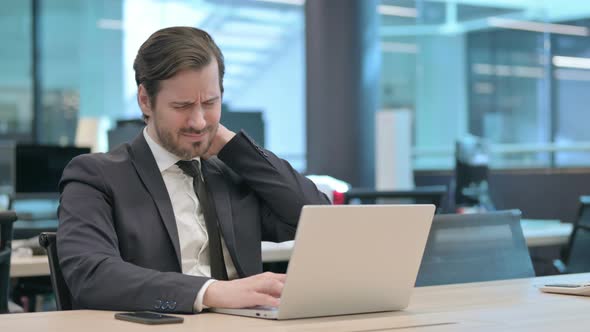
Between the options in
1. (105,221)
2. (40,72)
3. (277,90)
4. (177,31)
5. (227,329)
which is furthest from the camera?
(277,90)

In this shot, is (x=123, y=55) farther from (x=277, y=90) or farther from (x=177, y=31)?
(x=177, y=31)

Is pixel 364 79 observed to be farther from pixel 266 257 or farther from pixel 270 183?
pixel 270 183

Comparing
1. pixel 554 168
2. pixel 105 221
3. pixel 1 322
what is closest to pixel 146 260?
pixel 105 221

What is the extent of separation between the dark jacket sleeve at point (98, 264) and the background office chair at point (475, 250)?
91 cm

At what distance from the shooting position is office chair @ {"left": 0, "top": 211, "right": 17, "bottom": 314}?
2852 mm

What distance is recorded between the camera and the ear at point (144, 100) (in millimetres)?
2223

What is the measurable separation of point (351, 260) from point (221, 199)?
0.68 m

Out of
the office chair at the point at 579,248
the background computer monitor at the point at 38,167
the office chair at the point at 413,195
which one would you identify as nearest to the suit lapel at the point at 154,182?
the office chair at the point at 413,195

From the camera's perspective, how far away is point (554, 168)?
7578 mm

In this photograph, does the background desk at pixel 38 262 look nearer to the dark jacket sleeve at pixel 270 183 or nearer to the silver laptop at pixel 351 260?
the dark jacket sleeve at pixel 270 183

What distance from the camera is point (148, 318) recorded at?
64.4 inches

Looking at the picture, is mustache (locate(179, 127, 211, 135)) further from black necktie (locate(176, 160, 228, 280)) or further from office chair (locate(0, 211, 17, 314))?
office chair (locate(0, 211, 17, 314))

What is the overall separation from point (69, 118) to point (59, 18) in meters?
1.13

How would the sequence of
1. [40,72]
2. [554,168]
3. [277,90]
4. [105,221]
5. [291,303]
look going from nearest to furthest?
1. [291,303]
2. [105,221]
3. [554,168]
4. [40,72]
5. [277,90]
